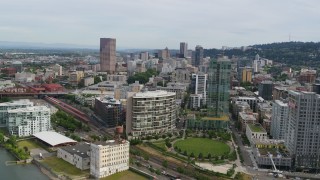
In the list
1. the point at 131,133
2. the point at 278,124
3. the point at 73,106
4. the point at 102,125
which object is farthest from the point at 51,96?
the point at 278,124

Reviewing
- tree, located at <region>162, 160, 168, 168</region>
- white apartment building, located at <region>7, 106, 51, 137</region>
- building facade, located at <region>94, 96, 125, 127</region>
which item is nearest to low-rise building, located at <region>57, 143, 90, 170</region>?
tree, located at <region>162, 160, 168, 168</region>

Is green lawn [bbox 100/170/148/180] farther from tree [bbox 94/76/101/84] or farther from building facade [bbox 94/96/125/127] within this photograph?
tree [bbox 94/76/101/84]

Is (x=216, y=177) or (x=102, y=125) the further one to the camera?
(x=102, y=125)

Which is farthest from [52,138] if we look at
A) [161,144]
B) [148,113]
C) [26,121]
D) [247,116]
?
[247,116]

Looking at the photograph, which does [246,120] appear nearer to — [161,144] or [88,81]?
[161,144]

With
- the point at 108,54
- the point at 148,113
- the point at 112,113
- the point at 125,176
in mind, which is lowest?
the point at 125,176

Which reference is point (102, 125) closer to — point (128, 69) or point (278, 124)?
point (278, 124)

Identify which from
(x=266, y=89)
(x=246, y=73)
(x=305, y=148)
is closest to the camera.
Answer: (x=305, y=148)
